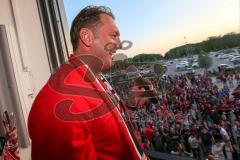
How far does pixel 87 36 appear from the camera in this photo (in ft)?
2.52

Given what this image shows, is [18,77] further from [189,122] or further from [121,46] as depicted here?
[189,122]

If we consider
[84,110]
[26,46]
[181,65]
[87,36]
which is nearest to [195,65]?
[181,65]

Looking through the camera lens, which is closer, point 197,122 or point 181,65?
point 181,65

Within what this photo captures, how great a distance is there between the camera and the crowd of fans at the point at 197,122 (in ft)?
9.42

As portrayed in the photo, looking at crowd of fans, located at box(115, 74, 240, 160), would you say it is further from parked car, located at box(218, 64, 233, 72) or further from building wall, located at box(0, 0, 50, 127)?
building wall, located at box(0, 0, 50, 127)

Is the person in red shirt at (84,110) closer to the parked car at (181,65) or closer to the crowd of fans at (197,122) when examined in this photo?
the parked car at (181,65)

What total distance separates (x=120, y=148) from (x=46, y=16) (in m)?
1.73

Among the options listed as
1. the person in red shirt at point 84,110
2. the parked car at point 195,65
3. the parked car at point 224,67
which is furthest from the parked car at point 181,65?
the person in red shirt at point 84,110

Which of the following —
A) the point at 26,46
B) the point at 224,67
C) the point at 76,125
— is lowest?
the point at 224,67

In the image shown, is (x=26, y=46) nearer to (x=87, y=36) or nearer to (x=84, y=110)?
(x=87, y=36)

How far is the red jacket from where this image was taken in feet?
1.98

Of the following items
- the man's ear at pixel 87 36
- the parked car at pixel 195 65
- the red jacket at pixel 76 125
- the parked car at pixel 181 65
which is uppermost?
the man's ear at pixel 87 36

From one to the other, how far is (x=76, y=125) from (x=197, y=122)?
3.14 meters

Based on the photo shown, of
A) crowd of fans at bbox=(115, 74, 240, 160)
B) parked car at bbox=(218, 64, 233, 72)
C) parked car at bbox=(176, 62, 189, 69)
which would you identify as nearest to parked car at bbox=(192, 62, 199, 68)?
parked car at bbox=(176, 62, 189, 69)
